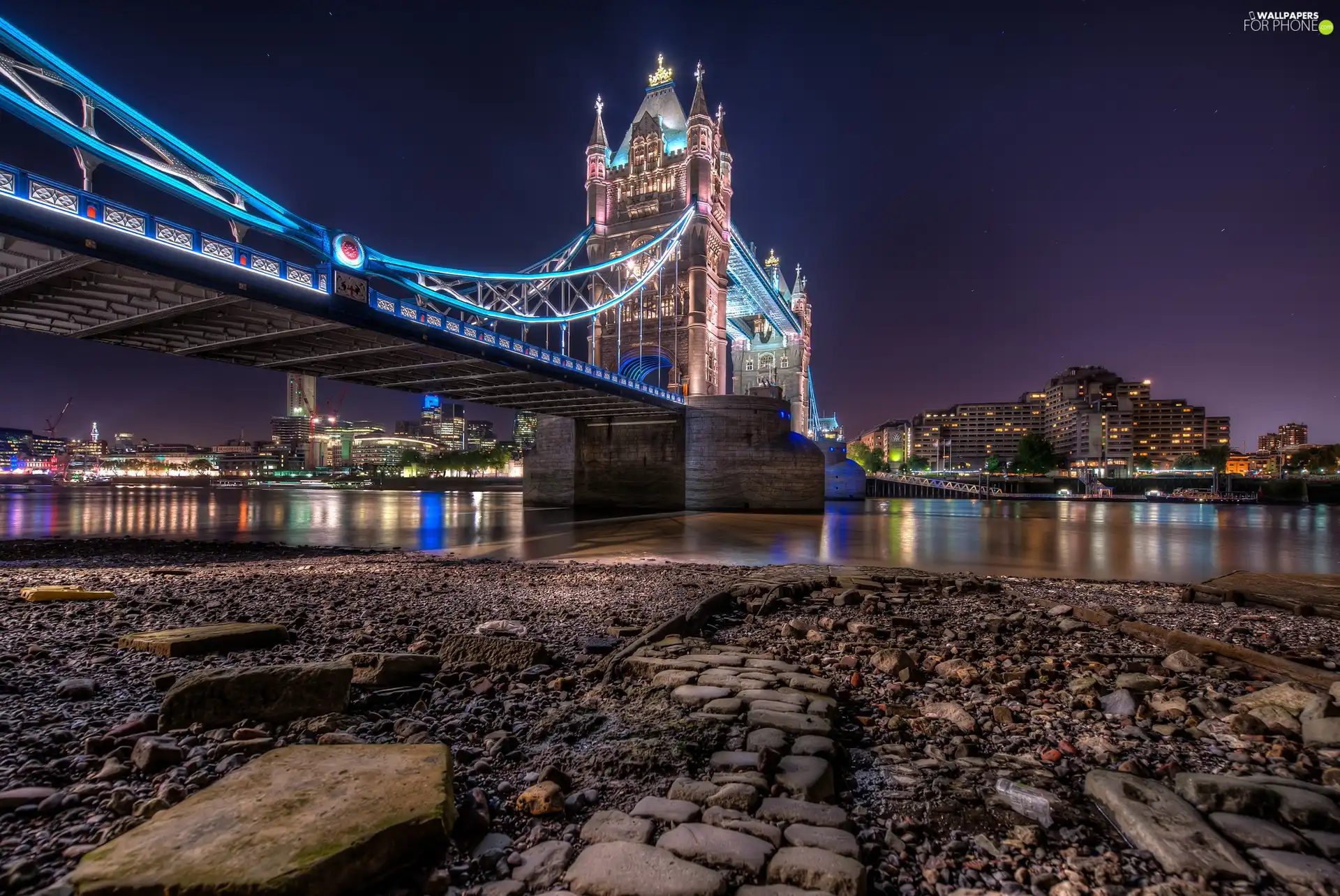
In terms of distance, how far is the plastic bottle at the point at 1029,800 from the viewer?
2584 millimetres

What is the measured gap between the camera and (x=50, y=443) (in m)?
166

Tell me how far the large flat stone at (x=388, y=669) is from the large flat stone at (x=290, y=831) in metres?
1.49

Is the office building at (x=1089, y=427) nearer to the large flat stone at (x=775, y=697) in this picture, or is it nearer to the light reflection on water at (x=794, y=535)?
the light reflection on water at (x=794, y=535)

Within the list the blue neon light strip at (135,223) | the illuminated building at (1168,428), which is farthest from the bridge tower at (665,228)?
the illuminated building at (1168,428)

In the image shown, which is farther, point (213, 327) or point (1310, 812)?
point (213, 327)

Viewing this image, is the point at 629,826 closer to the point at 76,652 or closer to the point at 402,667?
the point at 402,667

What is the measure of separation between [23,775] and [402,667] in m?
1.86

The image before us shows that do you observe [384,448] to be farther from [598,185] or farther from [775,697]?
[775,697]

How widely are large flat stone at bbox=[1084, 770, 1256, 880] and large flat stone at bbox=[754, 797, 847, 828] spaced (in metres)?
1.18

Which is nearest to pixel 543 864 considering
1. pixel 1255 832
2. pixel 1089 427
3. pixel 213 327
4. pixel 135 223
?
pixel 1255 832

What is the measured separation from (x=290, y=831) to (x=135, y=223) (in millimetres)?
17069

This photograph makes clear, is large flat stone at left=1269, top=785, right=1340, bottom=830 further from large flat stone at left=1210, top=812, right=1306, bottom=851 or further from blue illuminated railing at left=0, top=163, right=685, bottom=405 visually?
blue illuminated railing at left=0, top=163, right=685, bottom=405

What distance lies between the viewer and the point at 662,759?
3023mm

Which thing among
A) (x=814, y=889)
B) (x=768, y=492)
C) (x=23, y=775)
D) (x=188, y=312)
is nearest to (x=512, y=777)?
(x=814, y=889)
